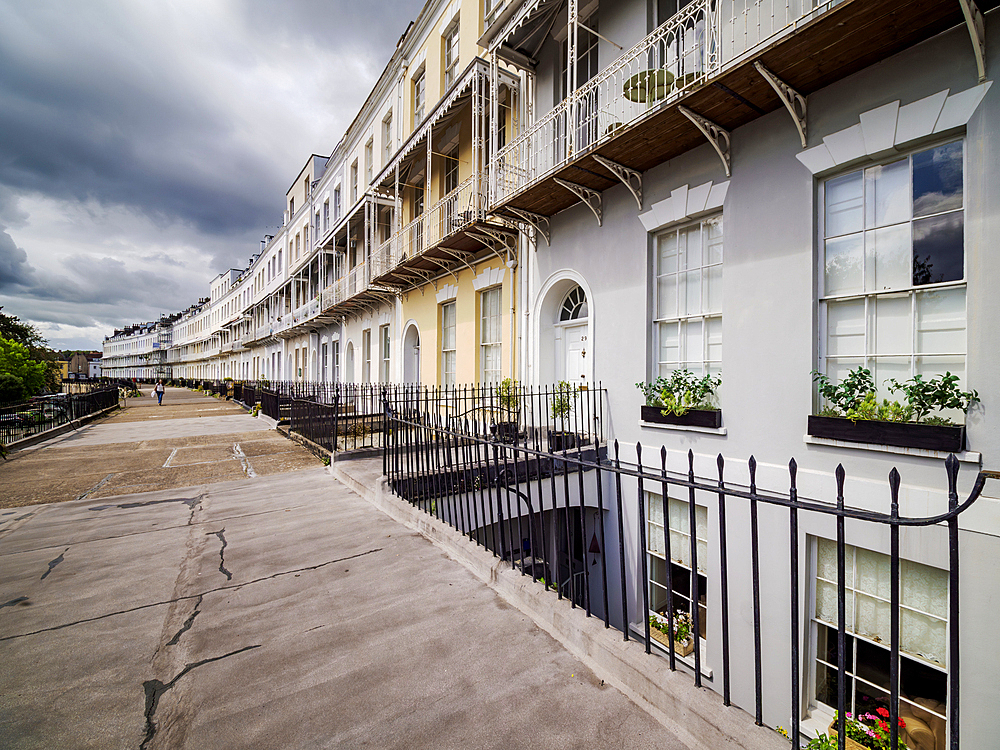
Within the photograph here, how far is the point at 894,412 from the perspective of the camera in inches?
185

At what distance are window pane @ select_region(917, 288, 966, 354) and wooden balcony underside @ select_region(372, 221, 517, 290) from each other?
727 cm

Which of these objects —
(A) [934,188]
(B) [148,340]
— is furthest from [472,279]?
(B) [148,340]

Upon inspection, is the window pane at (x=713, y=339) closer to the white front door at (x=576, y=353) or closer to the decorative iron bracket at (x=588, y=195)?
the white front door at (x=576, y=353)

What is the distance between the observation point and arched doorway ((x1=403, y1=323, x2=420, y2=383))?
15.7 meters

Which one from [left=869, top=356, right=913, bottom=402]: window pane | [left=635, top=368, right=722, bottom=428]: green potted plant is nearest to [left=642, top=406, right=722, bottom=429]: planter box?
[left=635, top=368, right=722, bottom=428]: green potted plant

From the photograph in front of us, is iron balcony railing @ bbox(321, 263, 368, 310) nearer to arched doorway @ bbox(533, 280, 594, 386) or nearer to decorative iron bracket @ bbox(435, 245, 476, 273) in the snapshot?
decorative iron bracket @ bbox(435, 245, 476, 273)

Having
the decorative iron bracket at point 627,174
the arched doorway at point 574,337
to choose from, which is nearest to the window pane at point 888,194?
the decorative iron bracket at point 627,174

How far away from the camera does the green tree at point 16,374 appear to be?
49.3 ft

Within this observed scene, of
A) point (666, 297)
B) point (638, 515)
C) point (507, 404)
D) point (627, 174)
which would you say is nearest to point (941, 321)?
point (666, 297)

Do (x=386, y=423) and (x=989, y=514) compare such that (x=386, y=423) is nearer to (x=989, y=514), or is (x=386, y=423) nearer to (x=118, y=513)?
(x=118, y=513)

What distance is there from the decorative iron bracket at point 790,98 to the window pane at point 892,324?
209cm

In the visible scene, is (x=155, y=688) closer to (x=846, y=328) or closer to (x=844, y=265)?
(x=846, y=328)

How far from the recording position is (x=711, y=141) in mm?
6078

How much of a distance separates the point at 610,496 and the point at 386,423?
3955 mm
